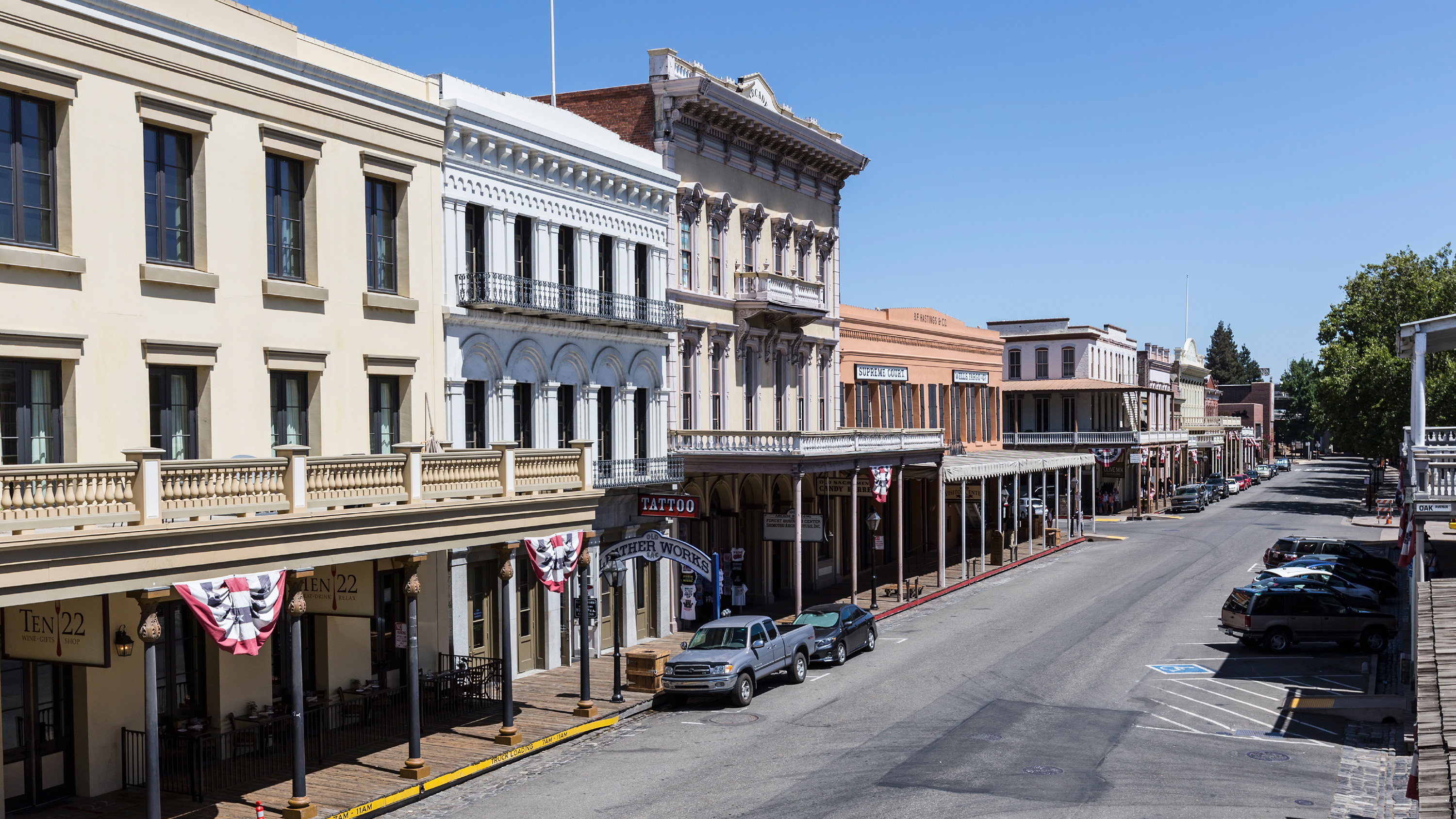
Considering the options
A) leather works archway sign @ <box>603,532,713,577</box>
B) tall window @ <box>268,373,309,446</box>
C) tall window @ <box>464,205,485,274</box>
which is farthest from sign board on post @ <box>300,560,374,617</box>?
tall window @ <box>464,205,485,274</box>

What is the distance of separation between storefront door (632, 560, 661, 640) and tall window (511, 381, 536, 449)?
17.6 feet

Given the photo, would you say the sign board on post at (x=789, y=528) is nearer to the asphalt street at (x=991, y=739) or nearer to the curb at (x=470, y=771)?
the asphalt street at (x=991, y=739)

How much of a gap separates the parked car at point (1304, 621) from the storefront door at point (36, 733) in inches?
1031

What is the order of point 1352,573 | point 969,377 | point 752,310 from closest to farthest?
1. point 1352,573
2. point 752,310
3. point 969,377

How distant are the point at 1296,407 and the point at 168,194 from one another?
18311 centimetres

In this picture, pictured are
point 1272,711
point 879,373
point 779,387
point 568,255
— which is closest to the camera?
point 1272,711

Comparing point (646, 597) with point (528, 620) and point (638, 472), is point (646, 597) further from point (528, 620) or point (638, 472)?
point (528, 620)

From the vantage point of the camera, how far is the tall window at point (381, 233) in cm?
2492

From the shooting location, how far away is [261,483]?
17.8 m

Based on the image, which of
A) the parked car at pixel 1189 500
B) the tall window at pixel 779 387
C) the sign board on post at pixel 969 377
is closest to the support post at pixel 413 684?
the tall window at pixel 779 387

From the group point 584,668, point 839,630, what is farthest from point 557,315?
point 839,630

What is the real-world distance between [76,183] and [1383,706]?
25.2 metres

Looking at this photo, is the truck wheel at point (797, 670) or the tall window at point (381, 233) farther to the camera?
the truck wheel at point (797, 670)

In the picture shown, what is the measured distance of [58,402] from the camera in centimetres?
1892
